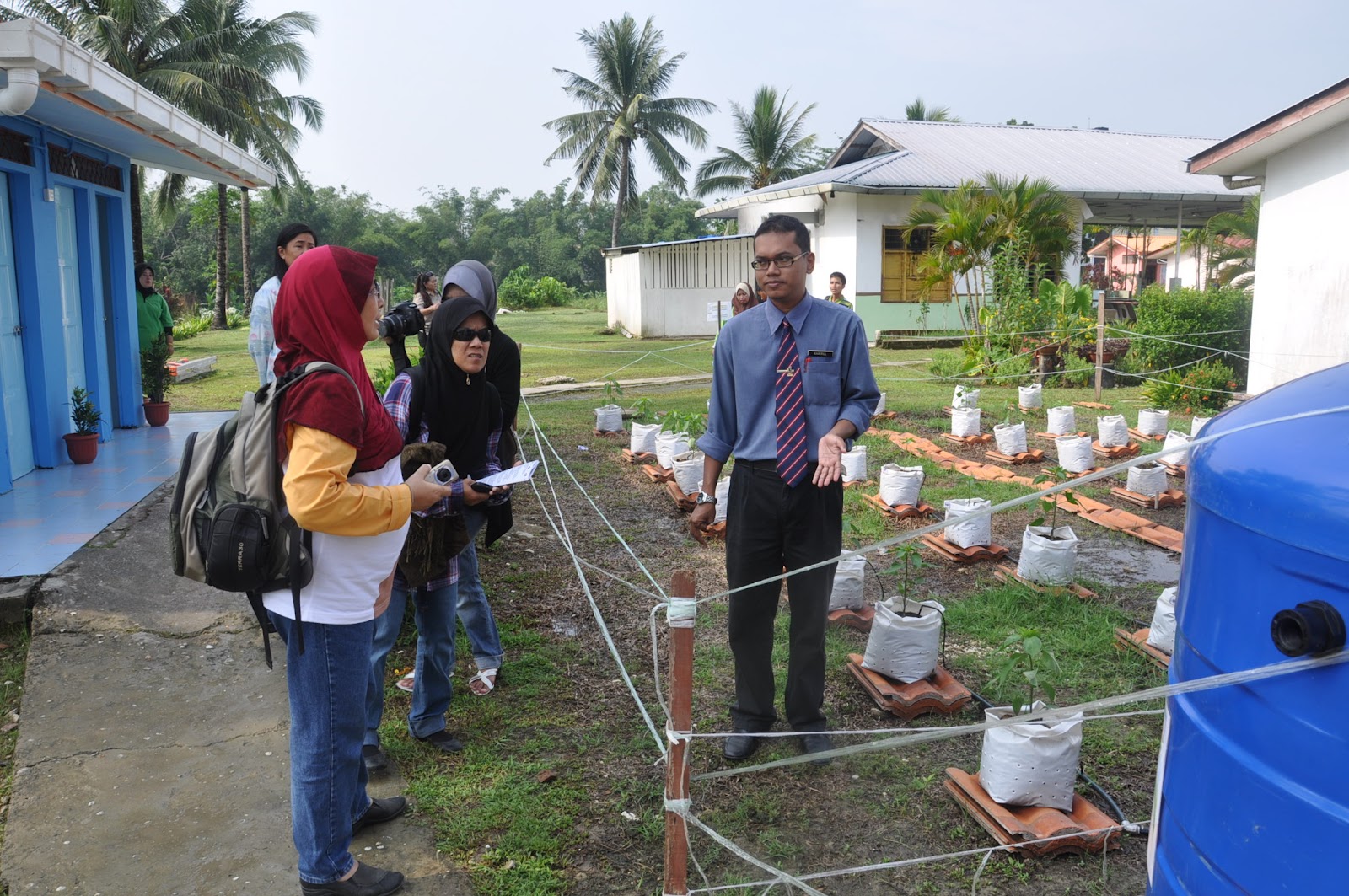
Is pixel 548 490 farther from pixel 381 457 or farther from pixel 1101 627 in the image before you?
pixel 381 457

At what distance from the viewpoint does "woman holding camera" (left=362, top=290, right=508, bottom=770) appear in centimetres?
336

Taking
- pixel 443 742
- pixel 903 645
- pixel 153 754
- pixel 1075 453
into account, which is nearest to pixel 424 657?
pixel 443 742

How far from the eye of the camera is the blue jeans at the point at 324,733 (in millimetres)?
2537

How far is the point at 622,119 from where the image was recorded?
3347cm

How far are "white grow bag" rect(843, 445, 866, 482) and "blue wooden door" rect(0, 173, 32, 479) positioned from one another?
5749mm

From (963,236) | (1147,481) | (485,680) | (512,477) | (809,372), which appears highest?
(963,236)

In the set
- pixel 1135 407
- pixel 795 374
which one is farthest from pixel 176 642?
pixel 1135 407

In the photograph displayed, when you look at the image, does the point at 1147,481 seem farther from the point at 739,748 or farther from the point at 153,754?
the point at 153,754

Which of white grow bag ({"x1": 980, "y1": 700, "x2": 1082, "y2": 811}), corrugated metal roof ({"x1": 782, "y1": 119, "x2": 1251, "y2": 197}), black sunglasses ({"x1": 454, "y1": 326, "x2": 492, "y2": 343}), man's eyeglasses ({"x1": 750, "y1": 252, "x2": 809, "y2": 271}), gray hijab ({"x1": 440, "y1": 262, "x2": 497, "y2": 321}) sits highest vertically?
corrugated metal roof ({"x1": 782, "y1": 119, "x2": 1251, "y2": 197})

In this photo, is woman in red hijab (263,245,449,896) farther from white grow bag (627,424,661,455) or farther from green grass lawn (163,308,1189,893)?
white grow bag (627,424,661,455)

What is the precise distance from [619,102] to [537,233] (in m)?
17.0

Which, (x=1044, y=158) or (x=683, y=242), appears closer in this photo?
(x=1044, y=158)

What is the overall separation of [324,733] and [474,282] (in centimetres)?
197

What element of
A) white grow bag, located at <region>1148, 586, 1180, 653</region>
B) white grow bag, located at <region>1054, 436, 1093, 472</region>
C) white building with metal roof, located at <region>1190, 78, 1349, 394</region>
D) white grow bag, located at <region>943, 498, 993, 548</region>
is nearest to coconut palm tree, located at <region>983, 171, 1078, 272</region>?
white building with metal roof, located at <region>1190, 78, 1349, 394</region>
